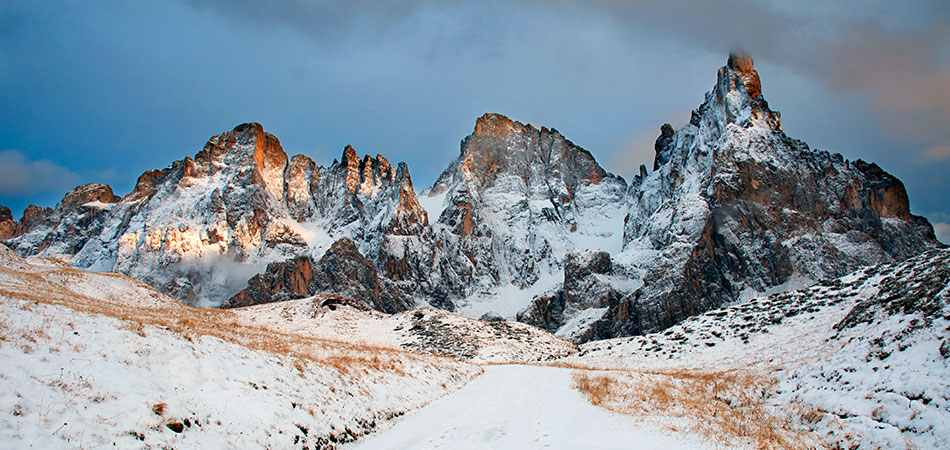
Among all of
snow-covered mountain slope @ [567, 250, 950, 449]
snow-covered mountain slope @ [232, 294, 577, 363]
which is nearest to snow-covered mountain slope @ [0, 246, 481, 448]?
snow-covered mountain slope @ [567, 250, 950, 449]

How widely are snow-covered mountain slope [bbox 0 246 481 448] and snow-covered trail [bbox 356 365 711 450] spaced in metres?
1.20

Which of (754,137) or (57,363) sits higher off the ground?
(754,137)

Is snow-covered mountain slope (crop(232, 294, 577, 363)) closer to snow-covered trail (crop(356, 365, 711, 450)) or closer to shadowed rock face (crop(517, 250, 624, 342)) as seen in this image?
snow-covered trail (crop(356, 365, 711, 450))

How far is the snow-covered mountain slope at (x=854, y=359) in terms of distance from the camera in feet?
34.6

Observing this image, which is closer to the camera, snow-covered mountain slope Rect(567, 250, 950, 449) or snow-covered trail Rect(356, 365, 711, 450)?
snow-covered trail Rect(356, 365, 711, 450)

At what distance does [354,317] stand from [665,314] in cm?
8753

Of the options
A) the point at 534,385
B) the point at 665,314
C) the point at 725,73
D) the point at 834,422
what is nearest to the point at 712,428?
the point at 834,422

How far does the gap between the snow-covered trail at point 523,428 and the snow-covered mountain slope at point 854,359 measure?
4.50 m

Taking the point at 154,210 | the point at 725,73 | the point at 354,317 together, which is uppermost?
the point at 725,73

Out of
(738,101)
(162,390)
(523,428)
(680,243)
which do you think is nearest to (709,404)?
(523,428)

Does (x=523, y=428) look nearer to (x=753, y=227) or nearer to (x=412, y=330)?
(x=412, y=330)

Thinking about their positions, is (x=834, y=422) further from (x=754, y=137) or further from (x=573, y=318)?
(x=754, y=137)

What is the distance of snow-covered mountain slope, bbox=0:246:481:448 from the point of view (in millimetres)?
7012

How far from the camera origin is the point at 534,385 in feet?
67.4
